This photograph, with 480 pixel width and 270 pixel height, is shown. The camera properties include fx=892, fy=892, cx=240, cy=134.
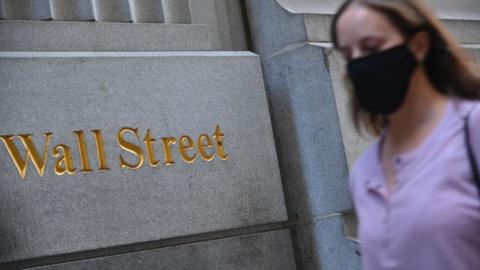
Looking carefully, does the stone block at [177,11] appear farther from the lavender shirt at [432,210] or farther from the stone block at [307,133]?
the lavender shirt at [432,210]

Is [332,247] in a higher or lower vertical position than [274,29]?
lower

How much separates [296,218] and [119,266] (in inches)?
70.1

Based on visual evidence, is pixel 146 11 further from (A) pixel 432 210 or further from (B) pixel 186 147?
(A) pixel 432 210

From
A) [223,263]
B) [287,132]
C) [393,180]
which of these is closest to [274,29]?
[287,132]

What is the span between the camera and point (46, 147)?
241 inches

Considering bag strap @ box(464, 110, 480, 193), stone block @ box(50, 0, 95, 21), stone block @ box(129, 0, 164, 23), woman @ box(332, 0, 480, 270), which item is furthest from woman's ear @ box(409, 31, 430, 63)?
stone block @ box(129, 0, 164, 23)

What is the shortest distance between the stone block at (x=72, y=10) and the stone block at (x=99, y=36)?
0.09 meters

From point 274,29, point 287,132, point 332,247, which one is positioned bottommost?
point 332,247

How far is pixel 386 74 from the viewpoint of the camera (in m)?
2.63

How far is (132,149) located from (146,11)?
4.39 feet

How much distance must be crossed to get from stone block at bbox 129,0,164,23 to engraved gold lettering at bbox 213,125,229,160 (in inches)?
41.9

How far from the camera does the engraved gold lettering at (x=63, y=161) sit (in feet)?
20.2

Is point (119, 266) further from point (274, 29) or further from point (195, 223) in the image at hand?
point (274, 29)

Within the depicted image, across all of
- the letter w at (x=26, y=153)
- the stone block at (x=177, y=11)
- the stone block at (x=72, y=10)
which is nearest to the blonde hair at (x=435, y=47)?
the letter w at (x=26, y=153)
